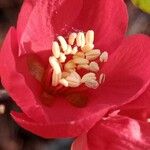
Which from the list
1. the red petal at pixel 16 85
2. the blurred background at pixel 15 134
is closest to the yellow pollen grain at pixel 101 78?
the red petal at pixel 16 85

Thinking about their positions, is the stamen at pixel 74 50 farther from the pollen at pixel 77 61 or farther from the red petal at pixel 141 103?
the red petal at pixel 141 103

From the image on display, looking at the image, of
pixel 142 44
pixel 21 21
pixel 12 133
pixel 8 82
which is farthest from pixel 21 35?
pixel 12 133

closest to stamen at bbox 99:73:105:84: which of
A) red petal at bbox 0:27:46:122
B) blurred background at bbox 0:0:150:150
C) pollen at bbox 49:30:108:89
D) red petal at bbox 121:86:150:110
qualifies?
pollen at bbox 49:30:108:89

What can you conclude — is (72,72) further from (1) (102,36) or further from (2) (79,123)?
(2) (79,123)

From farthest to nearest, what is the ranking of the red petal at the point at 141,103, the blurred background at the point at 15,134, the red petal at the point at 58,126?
the blurred background at the point at 15,134 → the red petal at the point at 141,103 → the red petal at the point at 58,126

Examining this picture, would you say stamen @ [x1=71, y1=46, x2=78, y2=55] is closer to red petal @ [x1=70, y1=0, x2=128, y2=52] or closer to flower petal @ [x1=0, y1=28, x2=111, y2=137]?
red petal @ [x1=70, y1=0, x2=128, y2=52]
